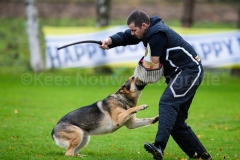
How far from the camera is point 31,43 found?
61.1 ft

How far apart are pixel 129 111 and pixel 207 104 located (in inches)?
259

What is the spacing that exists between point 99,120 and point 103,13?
41.9 feet

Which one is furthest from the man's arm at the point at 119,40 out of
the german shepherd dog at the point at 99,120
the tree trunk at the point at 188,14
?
the tree trunk at the point at 188,14

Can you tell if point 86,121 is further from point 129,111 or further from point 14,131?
point 14,131

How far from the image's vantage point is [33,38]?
60.9 feet

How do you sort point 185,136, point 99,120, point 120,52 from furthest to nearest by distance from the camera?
point 120,52, point 99,120, point 185,136

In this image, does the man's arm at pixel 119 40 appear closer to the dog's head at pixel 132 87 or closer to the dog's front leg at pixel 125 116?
→ the dog's head at pixel 132 87

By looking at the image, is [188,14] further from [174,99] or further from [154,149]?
[154,149]

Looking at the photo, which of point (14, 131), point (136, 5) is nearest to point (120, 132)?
point (14, 131)

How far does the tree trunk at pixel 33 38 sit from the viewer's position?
718 inches

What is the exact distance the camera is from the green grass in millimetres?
7116

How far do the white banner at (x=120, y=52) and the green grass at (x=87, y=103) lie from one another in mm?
831

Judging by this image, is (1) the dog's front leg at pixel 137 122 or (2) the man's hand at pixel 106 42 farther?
(1) the dog's front leg at pixel 137 122

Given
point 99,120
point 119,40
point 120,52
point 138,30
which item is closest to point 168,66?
point 138,30
